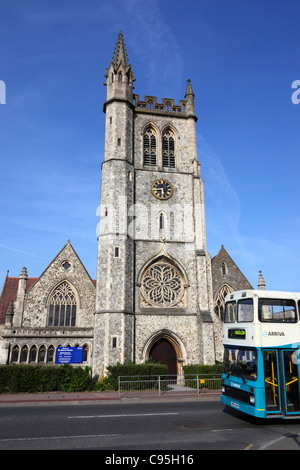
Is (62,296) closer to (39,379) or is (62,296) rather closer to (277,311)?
(39,379)

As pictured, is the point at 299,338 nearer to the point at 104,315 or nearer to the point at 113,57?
the point at 104,315

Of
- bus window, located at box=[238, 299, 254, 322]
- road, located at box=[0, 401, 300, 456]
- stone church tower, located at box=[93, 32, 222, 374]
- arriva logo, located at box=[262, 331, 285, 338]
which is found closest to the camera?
road, located at box=[0, 401, 300, 456]

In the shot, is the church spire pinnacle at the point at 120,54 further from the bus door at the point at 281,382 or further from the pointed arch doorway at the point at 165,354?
the bus door at the point at 281,382

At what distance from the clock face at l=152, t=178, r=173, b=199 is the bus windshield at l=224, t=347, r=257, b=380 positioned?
57.5 ft

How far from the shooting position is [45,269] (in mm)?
26875

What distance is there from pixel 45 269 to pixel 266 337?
20.2 metres

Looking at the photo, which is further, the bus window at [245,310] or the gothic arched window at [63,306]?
the gothic arched window at [63,306]

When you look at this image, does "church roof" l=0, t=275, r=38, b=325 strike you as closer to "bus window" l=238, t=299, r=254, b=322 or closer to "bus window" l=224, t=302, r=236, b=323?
"bus window" l=224, t=302, r=236, b=323

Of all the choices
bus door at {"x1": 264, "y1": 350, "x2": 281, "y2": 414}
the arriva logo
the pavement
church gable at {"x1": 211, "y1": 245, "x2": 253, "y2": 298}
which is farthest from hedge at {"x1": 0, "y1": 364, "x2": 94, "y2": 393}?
church gable at {"x1": 211, "y1": 245, "x2": 253, "y2": 298}

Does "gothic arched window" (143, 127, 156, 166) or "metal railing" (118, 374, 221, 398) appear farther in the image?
"gothic arched window" (143, 127, 156, 166)

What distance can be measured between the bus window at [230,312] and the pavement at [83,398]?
22.4ft

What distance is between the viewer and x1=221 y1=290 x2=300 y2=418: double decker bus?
32.7ft

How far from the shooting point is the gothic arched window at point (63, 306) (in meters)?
26.2

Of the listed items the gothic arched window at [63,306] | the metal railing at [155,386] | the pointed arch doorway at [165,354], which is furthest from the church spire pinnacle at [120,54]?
the metal railing at [155,386]
